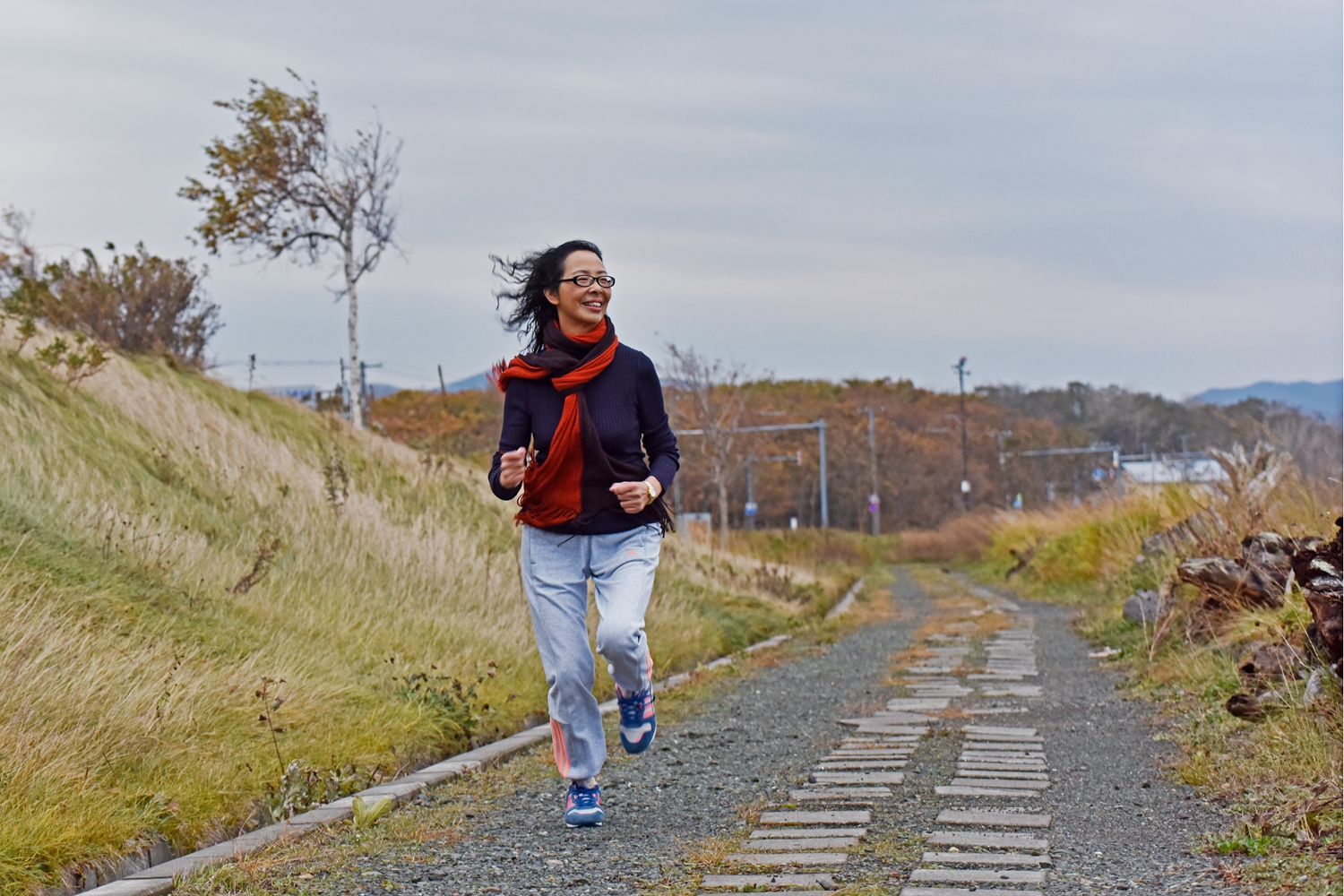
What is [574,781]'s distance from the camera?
500 centimetres

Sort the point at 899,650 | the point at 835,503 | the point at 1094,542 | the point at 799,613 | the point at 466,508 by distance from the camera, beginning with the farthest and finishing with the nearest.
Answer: the point at 835,503
the point at 1094,542
the point at 799,613
the point at 466,508
the point at 899,650

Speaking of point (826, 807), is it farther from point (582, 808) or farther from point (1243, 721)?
point (1243, 721)

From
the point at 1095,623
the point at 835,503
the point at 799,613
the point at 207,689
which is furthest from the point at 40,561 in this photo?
the point at 835,503

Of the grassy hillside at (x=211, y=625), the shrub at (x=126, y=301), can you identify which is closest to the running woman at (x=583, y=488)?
the grassy hillside at (x=211, y=625)

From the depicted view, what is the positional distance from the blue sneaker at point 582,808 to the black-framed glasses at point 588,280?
175 centimetres

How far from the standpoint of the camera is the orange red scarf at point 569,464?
477cm

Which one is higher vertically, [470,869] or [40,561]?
[40,561]

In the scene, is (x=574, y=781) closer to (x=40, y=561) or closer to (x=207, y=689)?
(x=207, y=689)

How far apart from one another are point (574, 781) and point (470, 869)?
0.74 metres

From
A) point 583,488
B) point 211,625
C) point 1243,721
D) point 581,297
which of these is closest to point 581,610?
point 583,488

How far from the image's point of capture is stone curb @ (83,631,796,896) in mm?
3945

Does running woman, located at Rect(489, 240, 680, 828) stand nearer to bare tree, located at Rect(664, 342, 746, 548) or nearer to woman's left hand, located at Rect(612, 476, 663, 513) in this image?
woman's left hand, located at Rect(612, 476, 663, 513)

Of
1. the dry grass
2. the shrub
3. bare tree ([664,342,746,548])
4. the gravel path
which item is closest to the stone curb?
the gravel path

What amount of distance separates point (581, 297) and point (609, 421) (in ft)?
1.48
